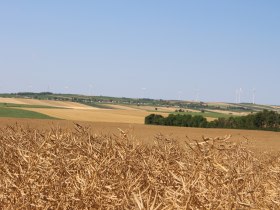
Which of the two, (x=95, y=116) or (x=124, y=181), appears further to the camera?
(x=95, y=116)

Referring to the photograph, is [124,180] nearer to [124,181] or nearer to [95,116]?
[124,181]

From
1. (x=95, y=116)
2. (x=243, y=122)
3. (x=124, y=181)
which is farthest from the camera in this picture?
(x=95, y=116)

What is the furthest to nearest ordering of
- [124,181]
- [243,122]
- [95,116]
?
[95,116]
[243,122]
[124,181]

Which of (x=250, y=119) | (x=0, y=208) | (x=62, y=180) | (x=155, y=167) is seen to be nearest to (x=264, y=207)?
(x=155, y=167)

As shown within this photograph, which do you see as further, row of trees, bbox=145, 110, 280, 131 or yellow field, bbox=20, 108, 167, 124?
yellow field, bbox=20, 108, 167, 124

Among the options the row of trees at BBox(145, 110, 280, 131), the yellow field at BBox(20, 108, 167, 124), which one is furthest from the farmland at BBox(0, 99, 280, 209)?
the yellow field at BBox(20, 108, 167, 124)

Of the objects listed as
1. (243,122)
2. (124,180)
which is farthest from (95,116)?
(124,180)

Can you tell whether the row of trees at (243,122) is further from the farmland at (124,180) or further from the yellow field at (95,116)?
the farmland at (124,180)

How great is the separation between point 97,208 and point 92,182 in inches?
10.9

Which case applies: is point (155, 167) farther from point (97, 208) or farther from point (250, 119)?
point (250, 119)

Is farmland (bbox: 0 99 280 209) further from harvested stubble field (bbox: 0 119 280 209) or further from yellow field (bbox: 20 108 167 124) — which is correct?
yellow field (bbox: 20 108 167 124)

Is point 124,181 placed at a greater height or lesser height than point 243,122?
greater

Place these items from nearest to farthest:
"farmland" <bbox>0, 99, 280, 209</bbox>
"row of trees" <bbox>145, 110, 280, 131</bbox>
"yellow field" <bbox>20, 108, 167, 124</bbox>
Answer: "farmland" <bbox>0, 99, 280, 209</bbox> < "row of trees" <bbox>145, 110, 280, 131</bbox> < "yellow field" <bbox>20, 108, 167, 124</bbox>

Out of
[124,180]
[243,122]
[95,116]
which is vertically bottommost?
[95,116]
